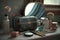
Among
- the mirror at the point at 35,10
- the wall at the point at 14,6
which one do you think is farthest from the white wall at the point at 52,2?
the wall at the point at 14,6

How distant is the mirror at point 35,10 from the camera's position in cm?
158

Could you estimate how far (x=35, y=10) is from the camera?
5.33 ft

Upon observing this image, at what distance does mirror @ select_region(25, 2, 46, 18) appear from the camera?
158 centimetres

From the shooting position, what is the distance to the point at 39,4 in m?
1.66

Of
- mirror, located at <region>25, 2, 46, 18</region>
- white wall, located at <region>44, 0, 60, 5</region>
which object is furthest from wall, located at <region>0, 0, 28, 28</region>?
white wall, located at <region>44, 0, 60, 5</region>

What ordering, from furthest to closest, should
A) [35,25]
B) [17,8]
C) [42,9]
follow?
[42,9], [17,8], [35,25]

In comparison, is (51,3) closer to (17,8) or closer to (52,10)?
(52,10)

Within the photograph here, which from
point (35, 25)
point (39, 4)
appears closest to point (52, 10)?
point (39, 4)

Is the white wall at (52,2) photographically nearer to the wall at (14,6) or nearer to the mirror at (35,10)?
the mirror at (35,10)

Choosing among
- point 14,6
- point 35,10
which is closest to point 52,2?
point 35,10

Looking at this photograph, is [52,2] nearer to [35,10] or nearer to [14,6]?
[35,10]

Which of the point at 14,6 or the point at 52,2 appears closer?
the point at 14,6

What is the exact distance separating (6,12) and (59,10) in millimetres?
677

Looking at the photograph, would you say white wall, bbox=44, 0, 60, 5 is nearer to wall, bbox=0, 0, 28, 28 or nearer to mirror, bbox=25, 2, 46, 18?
mirror, bbox=25, 2, 46, 18
